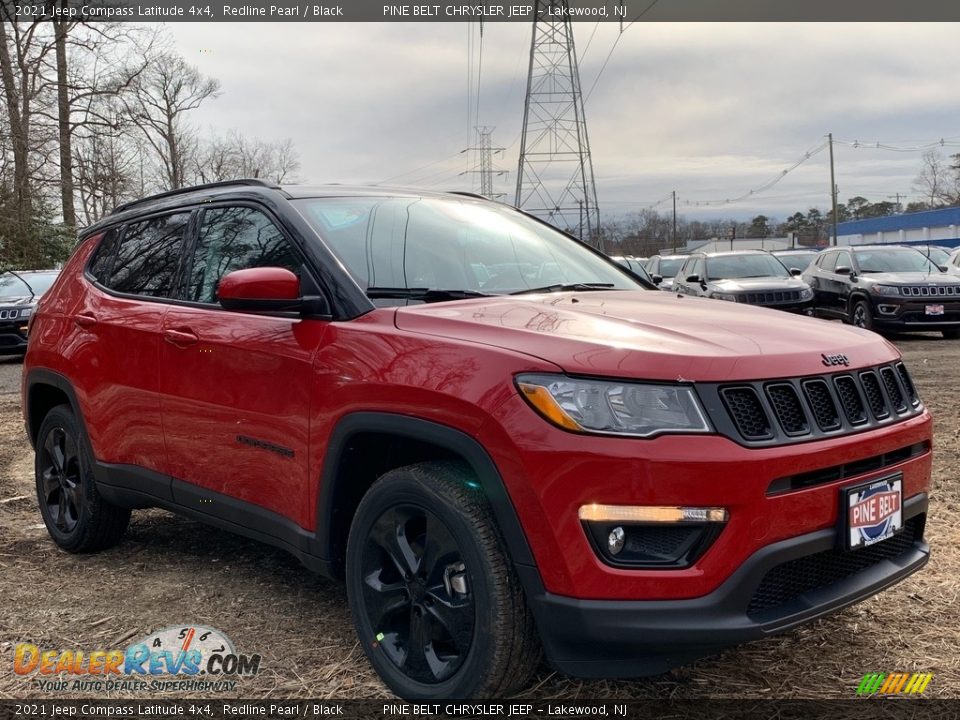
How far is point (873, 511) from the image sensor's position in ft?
8.40

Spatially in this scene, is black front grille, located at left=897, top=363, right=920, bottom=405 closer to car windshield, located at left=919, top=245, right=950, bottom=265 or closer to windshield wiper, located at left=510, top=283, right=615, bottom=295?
windshield wiper, located at left=510, top=283, right=615, bottom=295

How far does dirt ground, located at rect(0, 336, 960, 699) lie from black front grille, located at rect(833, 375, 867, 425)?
0.94 m

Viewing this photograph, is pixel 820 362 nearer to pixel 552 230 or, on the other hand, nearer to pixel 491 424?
pixel 491 424

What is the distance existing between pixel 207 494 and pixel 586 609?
1.86 meters

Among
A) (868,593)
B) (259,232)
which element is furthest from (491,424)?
(259,232)

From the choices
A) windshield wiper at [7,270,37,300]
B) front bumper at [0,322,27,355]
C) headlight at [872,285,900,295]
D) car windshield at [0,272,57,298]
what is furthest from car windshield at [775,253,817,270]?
front bumper at [0,322,27,355]

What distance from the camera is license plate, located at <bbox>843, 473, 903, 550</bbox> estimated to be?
8.07 feet

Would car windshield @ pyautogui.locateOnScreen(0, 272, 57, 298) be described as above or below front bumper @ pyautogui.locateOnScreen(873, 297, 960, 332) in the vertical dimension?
above

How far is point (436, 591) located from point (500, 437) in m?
0.59

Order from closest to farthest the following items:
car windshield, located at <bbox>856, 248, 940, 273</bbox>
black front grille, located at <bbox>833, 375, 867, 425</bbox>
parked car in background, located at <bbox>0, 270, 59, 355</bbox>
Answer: black front grille, located at <bbox>833, 375, 867, 425</bbox>, parked car in background, located at <bbox>0, 270, 59, 355</bbox>, car windshield, located at <bbox>856, 248, 940, 273</bbox>

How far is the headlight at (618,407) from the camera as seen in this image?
229 centimetres

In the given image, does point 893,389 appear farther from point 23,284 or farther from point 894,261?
point 23,284

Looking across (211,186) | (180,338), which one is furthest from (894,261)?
(180,338)

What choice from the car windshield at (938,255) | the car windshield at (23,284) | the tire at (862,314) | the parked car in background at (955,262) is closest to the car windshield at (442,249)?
the tire at (862,314)
